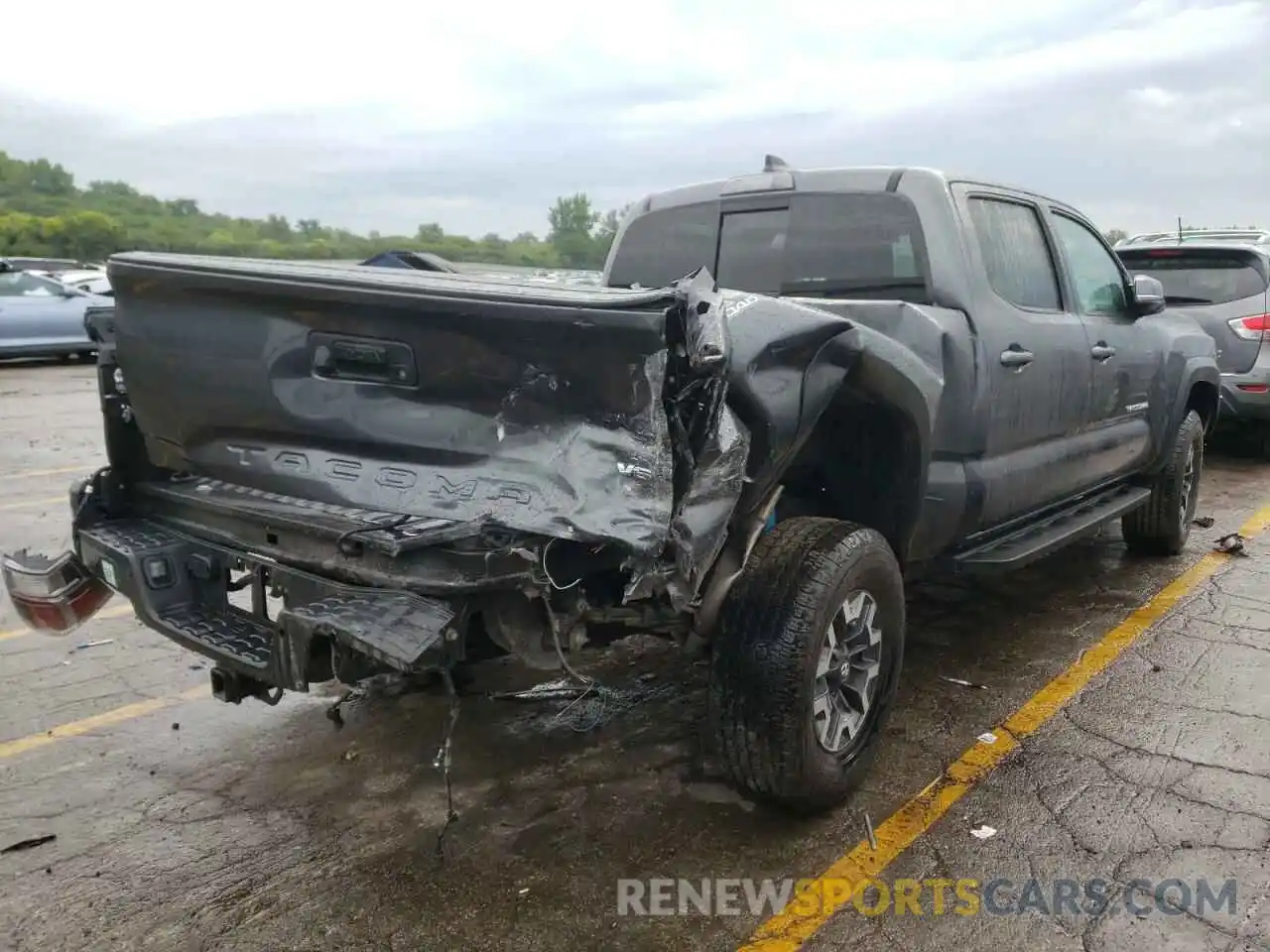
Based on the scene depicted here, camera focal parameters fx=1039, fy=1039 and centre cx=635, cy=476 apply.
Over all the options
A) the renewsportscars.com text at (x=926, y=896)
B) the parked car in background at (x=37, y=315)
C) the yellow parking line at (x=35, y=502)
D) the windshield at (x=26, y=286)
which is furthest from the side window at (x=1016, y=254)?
the windshield at (x=26, y=286)

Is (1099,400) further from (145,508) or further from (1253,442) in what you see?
(1253,442)

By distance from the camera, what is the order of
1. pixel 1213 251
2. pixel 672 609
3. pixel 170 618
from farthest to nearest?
pixel 1213 251
pixel 170 618
pixel 672 609

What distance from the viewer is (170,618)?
296cm

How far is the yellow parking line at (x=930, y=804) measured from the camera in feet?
8.69

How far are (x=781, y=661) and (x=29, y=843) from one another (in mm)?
2240

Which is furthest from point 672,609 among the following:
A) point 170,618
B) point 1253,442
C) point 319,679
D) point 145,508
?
point 1253,442

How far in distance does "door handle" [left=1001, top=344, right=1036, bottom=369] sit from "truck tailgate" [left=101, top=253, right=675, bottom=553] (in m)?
1.86

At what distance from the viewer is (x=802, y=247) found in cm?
419

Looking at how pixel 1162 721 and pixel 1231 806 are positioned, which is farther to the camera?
pixel 1162 721

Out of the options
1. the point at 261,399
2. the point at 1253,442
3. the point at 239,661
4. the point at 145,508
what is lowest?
the point at 1253,442

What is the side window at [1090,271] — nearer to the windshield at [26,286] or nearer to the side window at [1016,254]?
the side window at [1016,254]

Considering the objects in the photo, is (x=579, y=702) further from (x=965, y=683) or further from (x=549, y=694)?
(x=965, y=683)

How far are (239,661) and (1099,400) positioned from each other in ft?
12.5

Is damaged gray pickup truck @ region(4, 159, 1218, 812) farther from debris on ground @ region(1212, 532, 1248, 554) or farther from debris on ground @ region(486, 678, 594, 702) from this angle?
debris on ground @ region(1212, 532, 1248, 554)
